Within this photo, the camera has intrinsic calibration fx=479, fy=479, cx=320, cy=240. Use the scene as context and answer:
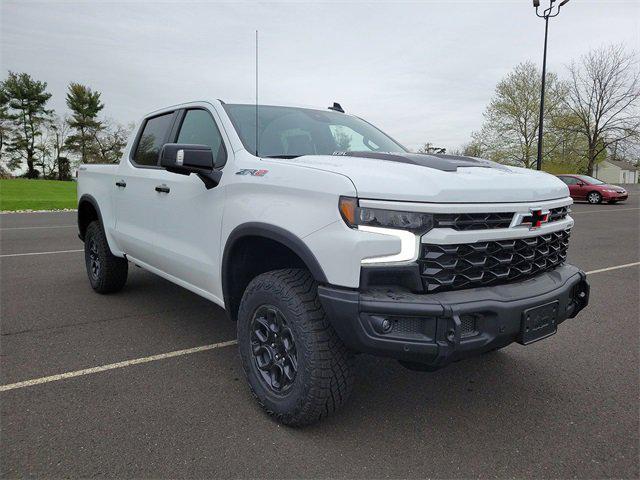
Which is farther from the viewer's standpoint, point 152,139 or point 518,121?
point 518,121

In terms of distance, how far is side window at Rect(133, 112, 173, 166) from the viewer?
4133 millimetres

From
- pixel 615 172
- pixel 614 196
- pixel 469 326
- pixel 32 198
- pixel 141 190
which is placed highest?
pixel 615 172

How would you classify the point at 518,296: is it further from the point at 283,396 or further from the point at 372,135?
the point at 372,135

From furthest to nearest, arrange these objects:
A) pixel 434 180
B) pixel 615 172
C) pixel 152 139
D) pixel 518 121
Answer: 1. pixel 615 172
2. pixel 518 121
3. pixel 152 139
4. pixel 434 180

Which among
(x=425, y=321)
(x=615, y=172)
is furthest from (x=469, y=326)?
(x=615, y=172)

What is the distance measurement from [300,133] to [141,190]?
1589mm

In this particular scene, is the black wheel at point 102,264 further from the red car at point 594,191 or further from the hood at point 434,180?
the red car at point 594,191

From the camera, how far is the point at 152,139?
4.39 m

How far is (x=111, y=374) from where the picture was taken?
3295 millimetres

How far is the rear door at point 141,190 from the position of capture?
399 cm

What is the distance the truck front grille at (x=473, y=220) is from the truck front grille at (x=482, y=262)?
85mm

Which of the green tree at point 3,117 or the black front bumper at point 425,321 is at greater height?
the green tree at point 3,117

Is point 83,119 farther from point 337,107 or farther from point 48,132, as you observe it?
point 337,107

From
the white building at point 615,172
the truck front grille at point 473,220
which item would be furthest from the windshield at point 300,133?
the white building at point 615,172
